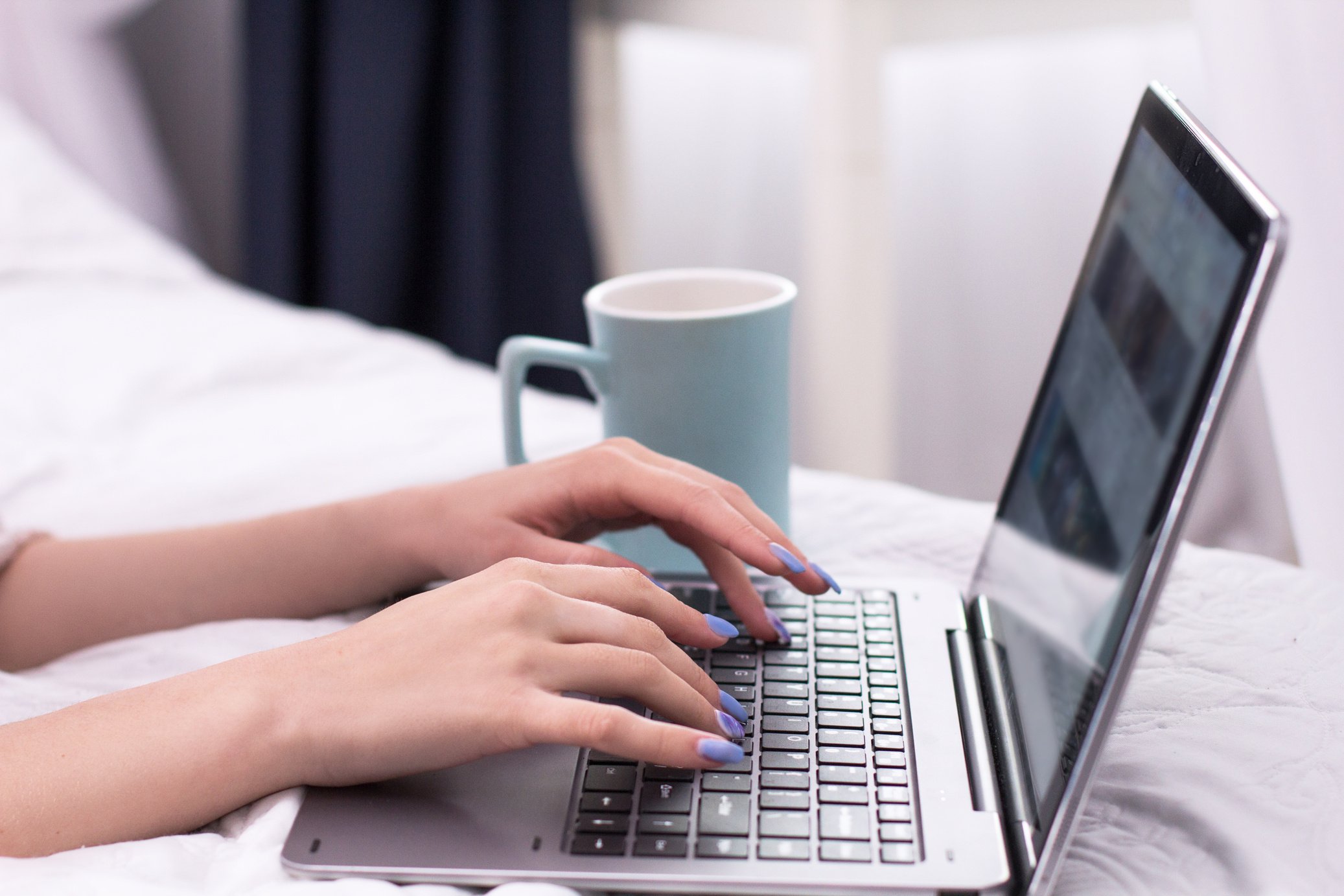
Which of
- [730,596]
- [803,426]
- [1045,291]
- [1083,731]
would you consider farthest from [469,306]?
[1083,731]

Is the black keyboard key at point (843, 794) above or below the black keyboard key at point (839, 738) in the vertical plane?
above

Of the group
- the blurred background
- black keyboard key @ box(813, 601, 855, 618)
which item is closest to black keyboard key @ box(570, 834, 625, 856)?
black keyboard key @ box(813, 601, 855, 618)

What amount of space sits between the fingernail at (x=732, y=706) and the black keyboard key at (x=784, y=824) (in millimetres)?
63

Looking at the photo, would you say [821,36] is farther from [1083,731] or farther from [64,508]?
[1083,731]

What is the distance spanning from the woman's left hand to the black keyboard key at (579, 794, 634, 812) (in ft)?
0.46

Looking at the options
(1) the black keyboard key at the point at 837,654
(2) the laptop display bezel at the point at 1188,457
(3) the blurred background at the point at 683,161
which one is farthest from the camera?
(3) the blurred background at the point at 683,161

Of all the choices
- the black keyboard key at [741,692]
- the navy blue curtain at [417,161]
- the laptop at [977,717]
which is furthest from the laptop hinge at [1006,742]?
the navy blue curtain at [417,161]

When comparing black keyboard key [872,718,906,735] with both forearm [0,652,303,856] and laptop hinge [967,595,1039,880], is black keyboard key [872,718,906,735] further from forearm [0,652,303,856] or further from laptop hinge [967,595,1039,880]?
forearm [0,652,303,856]

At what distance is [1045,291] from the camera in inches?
57.7

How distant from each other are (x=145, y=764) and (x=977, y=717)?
1.11ft

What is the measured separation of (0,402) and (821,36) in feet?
3.14

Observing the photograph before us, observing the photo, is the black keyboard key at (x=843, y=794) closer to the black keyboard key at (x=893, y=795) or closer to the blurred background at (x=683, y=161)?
the black keyboard key at (x=893, y=795)

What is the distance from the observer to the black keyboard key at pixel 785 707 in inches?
20.3

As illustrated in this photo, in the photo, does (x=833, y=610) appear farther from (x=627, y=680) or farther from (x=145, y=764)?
(x=145, y=764)
